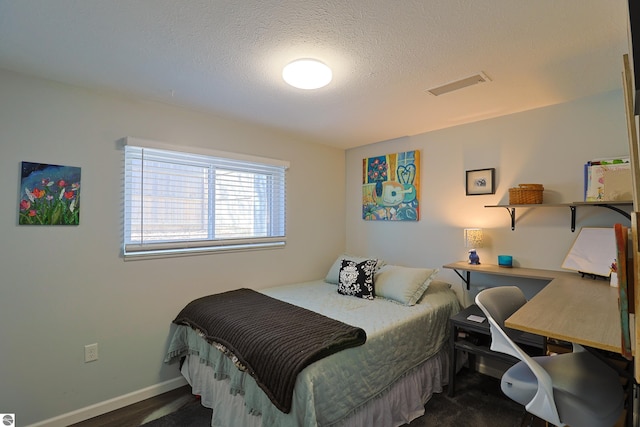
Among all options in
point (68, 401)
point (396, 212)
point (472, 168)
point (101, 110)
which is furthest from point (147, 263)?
point (472, 168)

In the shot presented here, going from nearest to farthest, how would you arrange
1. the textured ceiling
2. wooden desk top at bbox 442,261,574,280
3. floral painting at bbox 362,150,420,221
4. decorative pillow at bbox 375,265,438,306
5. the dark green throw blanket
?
1. the textured ceiling
2. the dark green throw blanket
3. wooden desk top at bbox 442,261,574,280
4. decorative pillow at bbox 375,265,438,306
5. floral painting at bbox 362,150,420,221

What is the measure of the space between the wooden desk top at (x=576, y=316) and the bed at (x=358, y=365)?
2.84ft

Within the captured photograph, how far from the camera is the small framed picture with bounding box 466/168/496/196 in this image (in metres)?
2.73

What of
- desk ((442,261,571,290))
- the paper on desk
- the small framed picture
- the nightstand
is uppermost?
the small framed picture

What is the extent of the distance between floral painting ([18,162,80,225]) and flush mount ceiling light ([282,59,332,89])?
162 centimetres

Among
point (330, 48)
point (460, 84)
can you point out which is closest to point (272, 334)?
point (330, 48)

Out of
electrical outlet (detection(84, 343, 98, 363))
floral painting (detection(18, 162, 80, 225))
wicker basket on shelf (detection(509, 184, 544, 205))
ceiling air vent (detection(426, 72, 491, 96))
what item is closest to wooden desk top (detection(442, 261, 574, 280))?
wicker basket on shelf (detection(509, 184, 544, 205))

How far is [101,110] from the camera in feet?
7.28

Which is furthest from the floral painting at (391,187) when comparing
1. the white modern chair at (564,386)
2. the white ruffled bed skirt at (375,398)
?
the white modern chair at (564,386)

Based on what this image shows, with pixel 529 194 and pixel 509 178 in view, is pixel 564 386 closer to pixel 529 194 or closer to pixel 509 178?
pixel 529 194

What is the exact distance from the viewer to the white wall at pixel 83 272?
191 cm

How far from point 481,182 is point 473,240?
1.80ft

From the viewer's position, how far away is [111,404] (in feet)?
7.25

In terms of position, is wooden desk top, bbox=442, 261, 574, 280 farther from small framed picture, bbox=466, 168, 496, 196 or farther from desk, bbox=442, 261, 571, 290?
small framed picture, bbox=466, 168, 496, 196
